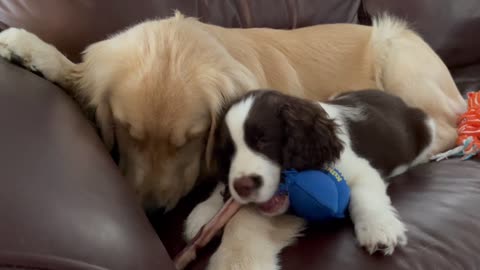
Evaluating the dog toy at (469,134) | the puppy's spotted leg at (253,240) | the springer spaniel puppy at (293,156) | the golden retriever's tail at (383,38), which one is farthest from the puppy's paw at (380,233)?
the golden retriever's tail at (383,38)

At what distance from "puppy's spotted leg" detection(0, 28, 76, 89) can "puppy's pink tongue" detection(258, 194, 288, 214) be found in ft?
2.93

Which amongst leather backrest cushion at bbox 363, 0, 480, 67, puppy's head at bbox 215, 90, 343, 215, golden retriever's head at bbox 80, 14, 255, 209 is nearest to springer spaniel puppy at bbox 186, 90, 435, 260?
puppy's head at bbox 215, 90, 343, 215

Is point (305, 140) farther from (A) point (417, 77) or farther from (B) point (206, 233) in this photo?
(A) point (417, 77)

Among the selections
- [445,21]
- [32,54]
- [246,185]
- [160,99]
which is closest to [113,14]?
[32,54]

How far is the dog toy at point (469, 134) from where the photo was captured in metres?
2.26

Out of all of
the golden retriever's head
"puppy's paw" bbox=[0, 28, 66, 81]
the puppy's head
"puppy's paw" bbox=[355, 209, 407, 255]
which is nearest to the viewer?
"puppy's paw" bbox=[355, 209, 407, 255]

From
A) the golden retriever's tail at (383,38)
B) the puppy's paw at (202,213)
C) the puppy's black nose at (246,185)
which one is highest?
the puppy's black nose at (246,185)

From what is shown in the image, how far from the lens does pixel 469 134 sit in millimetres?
2438

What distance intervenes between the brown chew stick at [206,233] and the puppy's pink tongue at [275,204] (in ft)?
0.27

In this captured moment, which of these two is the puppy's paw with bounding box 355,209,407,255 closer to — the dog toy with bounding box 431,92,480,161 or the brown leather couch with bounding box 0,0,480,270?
the brown leather couch with bounding box 0,0,480,270

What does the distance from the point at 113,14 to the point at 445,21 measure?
1.91m

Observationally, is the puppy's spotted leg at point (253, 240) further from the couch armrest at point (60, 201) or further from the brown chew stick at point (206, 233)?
the couch armrest at point (60, 201)

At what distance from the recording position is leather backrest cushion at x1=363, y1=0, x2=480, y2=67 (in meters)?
3.17

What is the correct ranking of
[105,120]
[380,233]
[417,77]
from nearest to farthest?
Result: [380,233] → [105,120] → [417,77]
